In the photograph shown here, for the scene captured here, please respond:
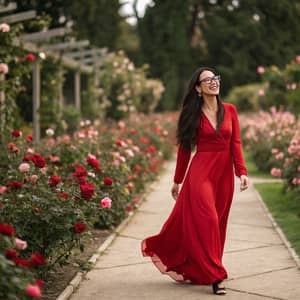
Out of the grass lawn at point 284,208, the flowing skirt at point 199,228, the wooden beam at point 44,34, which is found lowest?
the grass lawn at point 284,208

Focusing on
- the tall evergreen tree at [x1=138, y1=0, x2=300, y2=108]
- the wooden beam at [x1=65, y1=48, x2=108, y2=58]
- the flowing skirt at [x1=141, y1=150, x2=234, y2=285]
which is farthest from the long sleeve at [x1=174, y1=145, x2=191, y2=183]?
the tall evergreen tree at [x1=138, y1=0, x2=300, y2=108]

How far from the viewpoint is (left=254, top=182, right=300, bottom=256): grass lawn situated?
304 inches

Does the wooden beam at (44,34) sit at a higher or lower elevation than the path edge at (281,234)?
higher

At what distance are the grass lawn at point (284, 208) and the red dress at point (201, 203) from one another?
5.06 feet

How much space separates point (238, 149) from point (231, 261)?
1.26 metres

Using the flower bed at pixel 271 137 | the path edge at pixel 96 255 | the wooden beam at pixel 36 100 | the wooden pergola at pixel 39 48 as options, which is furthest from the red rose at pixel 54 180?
the wooden beam at pixel 36 100

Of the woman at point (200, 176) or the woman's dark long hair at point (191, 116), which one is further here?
the woman's dark long hair at point (191, 116)

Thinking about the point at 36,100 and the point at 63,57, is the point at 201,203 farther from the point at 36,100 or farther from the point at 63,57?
the point at 63,57

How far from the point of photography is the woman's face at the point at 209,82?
547cm

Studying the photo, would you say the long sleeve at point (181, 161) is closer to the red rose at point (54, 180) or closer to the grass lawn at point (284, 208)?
the red rose at point (54, 180)

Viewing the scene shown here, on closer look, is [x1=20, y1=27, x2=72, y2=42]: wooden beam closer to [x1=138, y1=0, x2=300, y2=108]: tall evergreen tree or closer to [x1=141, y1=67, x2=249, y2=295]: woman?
[x1=141, y1=67, x2=249, y2=295]: woman

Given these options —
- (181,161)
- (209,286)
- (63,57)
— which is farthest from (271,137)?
(209,286)

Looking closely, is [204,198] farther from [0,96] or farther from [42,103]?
[42,103]

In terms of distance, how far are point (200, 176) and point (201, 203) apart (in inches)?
9.0
